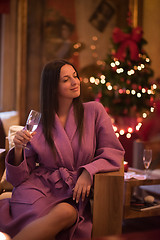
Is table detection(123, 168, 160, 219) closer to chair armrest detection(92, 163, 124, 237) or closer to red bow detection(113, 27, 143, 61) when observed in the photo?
chair armrest detection(92, 163, 124, 237)

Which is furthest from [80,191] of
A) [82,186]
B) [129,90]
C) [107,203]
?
[129,90]

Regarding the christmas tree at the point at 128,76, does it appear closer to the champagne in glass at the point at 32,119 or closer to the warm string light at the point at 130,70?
the warm string light at the point at 130,70

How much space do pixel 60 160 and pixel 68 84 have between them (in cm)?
43

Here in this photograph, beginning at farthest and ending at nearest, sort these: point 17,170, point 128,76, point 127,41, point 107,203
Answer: point 127,41
point 128,76
point 17,170
point 107,203

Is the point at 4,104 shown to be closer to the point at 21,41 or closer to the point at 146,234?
the point at 21,41

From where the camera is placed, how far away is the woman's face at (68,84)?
6.75 feet

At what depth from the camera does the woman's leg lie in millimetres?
1617

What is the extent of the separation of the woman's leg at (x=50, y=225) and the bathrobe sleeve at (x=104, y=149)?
225mm

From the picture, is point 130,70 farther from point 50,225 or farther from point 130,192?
point 50,225

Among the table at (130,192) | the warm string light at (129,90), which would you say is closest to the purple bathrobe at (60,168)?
the table at (130,192)

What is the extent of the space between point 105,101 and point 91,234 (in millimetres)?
2700

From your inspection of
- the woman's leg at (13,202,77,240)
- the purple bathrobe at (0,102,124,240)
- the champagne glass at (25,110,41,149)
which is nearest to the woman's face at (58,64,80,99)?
the purple bathrobe at (0,102,124,240)

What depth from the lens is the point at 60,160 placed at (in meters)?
1.98

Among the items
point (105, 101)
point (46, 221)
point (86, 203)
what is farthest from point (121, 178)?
point (105, 101)
